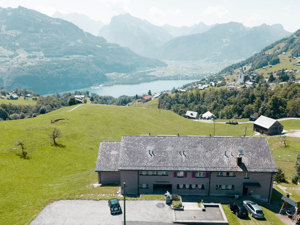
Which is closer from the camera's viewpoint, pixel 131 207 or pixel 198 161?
pixel 131 207

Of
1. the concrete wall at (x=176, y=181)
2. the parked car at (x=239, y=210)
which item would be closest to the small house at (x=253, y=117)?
the concrete wall at (x=176, y=181)

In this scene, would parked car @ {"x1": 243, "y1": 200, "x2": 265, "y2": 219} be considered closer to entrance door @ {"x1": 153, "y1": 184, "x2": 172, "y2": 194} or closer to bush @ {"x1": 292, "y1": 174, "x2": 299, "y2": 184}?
entrance door @ {"x1": 153, "y1": 184, "x2": 172, "y2": 194}

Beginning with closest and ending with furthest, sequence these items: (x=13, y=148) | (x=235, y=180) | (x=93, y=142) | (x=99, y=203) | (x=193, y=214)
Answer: (x=193, y=214) < (x=99, y=203) < (x=235, y=180) < (x=13, y=148) < (x=93, y=142)

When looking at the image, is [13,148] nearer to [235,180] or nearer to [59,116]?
[59,116]

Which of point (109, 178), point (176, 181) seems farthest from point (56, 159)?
point (176, 181)

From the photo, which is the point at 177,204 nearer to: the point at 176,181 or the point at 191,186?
the point at 176,181

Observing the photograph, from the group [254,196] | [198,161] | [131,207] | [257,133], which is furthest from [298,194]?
[257,133]

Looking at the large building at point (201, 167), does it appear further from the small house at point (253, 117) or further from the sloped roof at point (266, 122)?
the small house at point (253, 117)
